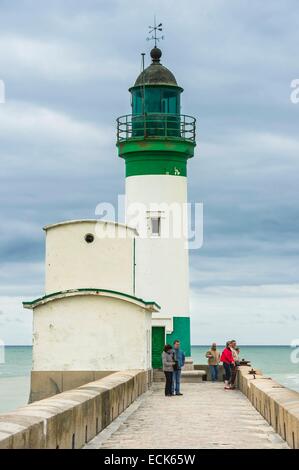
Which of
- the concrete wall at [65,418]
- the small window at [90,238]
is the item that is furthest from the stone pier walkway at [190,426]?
the small window at [90,238]

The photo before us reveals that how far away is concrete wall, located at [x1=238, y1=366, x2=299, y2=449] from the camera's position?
1470cm

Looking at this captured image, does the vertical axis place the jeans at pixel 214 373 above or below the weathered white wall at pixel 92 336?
below

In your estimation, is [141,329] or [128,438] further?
[141,329]

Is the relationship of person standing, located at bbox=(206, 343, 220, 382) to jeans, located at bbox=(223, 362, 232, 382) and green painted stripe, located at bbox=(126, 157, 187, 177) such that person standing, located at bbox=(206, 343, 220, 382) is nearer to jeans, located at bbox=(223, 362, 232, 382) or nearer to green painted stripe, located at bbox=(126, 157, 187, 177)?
jeans, located at bbox=(223, 362, 232, 382)

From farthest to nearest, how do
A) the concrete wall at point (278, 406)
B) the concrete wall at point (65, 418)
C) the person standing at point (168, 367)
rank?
the person standing at point (168, 367), the concrete wall at point (278, 406), the concrete wall at point (65, 418)

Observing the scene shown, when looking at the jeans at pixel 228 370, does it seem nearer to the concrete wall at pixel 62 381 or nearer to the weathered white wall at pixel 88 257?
the concrete wall at pixel 62 381

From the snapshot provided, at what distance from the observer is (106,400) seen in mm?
18875

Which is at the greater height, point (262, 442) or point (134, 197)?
point (134, 197)

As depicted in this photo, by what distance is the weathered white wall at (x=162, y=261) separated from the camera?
37469mm

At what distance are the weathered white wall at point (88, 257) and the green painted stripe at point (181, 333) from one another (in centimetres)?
413

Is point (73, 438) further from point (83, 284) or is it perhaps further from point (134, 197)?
point (134, 197)

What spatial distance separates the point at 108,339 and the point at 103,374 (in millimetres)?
1053

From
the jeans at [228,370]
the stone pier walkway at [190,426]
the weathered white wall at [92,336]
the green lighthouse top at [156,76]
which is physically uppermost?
the green lighthouse top at [156,76]
